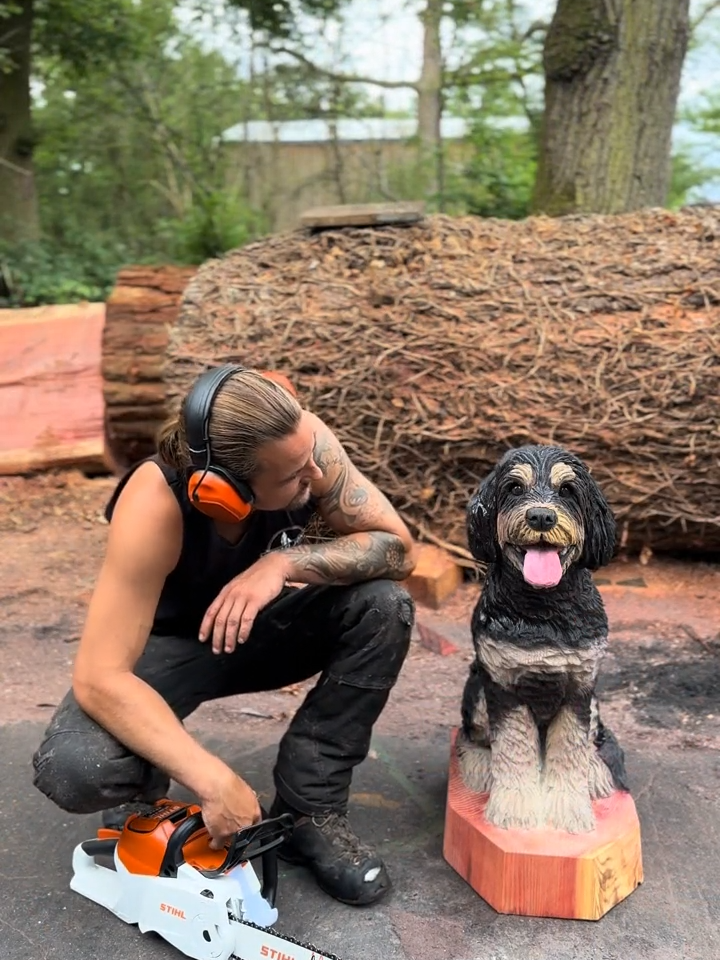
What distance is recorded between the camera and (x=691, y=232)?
4.77m

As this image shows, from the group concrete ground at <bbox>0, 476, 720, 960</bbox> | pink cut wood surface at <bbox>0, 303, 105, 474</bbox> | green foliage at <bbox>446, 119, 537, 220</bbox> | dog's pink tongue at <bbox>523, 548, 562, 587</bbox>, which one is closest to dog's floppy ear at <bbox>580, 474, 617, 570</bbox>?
dog's pink tongue at <bbox>523, 548, 562, 587</bbox>

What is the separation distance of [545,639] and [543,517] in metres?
0.31

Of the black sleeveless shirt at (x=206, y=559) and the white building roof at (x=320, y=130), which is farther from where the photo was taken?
the white building roof at (x=320, y=130)

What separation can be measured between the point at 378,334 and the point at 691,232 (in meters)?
1.91

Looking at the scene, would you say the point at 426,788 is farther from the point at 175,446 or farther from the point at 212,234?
the point at 212,234

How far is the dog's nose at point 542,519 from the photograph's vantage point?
5.98 feet

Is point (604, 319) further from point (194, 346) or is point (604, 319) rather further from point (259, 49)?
point (259, 49)

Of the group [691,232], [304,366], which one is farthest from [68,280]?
[691,232]

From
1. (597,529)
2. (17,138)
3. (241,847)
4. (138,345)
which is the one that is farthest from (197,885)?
(17,138)

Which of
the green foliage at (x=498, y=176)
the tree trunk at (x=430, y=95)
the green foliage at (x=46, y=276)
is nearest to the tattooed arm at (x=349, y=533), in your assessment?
the green foliage at (x=498, y=176)

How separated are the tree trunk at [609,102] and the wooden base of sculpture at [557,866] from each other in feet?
15.9

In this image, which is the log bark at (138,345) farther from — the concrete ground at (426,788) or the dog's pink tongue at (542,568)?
the dog's pink tongue at (542,568)

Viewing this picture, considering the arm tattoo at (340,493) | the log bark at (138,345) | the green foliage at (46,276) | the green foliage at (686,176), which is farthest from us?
the green foliage at (686,176)

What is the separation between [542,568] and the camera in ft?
6.09
